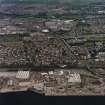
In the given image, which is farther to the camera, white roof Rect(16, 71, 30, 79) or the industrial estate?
white roof Rect(16, 71, 30, 79)

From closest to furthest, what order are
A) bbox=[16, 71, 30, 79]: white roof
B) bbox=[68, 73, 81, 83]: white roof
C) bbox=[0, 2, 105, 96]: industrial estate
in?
bbox=[0, 2, 105, 96]: industrial estate
bbox=[68, 73, 81, 83]: white roof
bbox=[16, 71, 30, 79]: white roof

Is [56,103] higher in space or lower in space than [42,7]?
lower

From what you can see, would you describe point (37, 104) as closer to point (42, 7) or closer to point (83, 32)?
point (83, 32)

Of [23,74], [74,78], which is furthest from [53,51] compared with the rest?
[74,78]

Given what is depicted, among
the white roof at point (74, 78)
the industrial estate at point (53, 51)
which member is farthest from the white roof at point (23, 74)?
the white roof at point (74, 78)

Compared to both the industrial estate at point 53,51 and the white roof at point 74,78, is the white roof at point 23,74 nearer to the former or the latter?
the industrial estate at point 53,51

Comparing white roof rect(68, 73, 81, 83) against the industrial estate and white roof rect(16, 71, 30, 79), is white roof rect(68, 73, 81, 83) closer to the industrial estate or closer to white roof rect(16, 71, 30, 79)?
the industrial estate

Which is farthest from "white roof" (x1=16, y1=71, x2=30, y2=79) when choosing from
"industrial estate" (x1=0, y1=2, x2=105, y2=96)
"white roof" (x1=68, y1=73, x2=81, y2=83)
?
"white roof" (x1=68, y1=73, x2=81, y2=83)

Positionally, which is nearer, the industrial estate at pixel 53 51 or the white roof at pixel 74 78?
the industrial estate at pixel 53 51

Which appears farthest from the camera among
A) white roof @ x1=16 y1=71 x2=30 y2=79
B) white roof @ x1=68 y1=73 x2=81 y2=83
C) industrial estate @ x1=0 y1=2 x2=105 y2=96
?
white roof @ x1=16 y1=71 x2=30 y2=79

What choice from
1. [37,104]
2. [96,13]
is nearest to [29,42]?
[37,104]

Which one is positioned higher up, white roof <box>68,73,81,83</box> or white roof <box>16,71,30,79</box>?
white roof <box>16,71,30,79</box>
